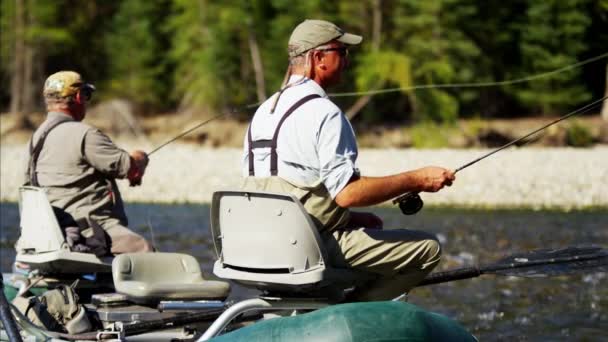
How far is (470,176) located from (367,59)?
49.2 ft

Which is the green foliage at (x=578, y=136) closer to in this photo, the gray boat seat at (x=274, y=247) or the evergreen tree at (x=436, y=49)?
the evergreen tree at (x=436, y=49)

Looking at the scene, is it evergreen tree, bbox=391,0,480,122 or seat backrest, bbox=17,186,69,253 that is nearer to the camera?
seat backrest, bbox=17,186,69,253

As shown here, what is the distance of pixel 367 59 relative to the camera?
119ft

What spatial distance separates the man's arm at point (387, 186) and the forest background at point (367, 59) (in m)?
28.0

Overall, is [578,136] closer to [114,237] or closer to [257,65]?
[257,65]

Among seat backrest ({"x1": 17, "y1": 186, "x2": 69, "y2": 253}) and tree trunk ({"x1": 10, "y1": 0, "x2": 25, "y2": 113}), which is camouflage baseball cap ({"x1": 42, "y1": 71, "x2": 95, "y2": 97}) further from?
tree trunk ({"x1": 10, "y1": 0, "x2": 25, "y2": 113})

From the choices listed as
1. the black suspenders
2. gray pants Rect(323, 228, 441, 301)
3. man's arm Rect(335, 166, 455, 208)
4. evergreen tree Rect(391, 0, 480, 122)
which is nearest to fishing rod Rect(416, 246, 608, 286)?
gray pants Rect(323, 228, 441, 301)

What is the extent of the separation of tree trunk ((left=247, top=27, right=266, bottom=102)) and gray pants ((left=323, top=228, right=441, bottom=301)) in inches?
1273

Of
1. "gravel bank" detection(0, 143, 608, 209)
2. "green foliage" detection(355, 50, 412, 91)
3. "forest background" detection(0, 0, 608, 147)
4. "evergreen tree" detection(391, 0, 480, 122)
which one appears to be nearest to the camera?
"gravel bank" detection(0, 143, 608, 209)

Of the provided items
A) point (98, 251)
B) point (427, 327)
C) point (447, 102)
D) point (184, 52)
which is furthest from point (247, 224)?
point (184, 52)

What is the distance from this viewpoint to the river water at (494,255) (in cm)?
890

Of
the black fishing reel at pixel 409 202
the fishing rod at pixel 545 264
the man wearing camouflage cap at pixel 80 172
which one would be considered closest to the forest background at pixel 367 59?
the man wearing camouflage cap at pixel 80 172

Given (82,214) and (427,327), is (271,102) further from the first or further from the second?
(82,214)

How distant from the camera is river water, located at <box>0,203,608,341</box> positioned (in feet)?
29.2
